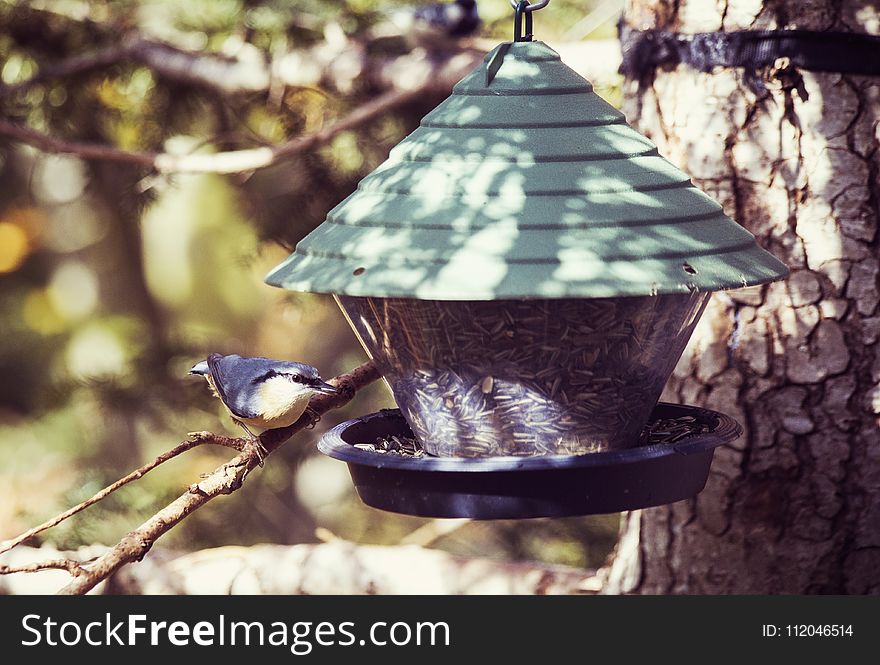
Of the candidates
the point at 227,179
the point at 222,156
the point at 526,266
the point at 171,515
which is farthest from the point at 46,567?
the point at 227,179

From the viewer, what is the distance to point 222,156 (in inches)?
173

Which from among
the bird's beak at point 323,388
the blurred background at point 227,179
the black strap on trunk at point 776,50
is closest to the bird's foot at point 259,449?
the bird's beak at point 323,388

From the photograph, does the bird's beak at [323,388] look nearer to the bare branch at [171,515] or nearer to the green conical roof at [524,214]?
the bare branch at [171,515]

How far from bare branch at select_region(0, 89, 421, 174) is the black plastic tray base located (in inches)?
91.4

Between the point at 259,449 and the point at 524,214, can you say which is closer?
the point at 524,214

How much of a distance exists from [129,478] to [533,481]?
798 millimetres

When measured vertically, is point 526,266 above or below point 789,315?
above

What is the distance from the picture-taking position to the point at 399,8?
492cm

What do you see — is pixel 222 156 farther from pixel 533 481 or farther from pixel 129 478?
pixel 533 481

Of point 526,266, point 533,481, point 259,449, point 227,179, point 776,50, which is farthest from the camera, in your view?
point 227,179

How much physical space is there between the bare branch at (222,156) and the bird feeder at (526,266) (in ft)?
6.63

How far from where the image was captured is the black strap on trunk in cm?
292

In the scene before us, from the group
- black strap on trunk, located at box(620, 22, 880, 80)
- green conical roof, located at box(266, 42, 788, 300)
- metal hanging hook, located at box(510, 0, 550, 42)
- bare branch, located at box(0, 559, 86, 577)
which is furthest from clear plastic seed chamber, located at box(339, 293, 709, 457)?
black strap on trunk, located at box(620, 22, 880, 80)
